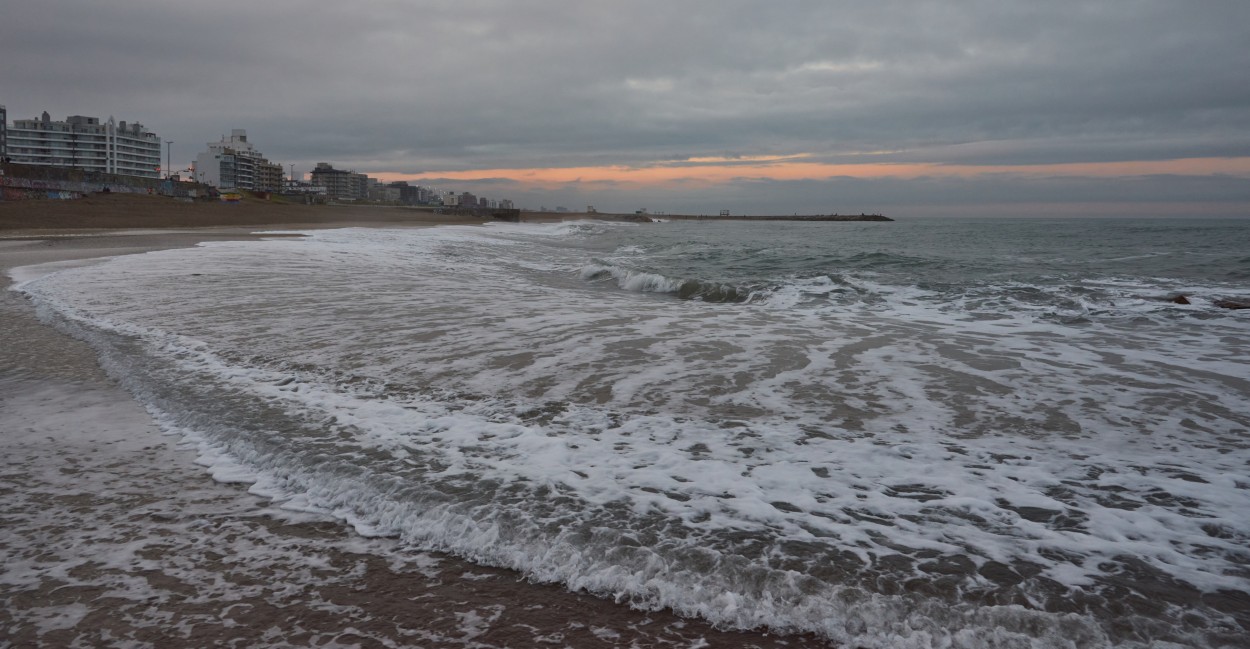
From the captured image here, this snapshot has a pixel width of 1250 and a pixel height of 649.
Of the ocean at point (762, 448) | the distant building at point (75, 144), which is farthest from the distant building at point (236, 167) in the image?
the ocean at point (762, 448)

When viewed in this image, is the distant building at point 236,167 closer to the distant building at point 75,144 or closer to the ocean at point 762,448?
the distant building at point 75,144

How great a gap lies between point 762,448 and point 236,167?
169712 millimetres

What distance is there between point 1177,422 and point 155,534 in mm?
5768

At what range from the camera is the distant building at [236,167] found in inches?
5728

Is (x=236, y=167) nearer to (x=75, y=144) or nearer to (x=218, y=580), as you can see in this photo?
(x=75, y=144)

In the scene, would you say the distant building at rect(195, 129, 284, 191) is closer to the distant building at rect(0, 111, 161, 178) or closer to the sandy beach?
the distant building at rect(0, 111, 161, 178)

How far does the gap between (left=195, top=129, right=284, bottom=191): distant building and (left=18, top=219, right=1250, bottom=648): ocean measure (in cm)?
14709

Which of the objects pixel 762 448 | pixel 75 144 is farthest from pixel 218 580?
pixel 75 144

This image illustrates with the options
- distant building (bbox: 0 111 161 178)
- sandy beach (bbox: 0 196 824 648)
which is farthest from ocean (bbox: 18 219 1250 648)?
distant building (bbox: 0 111 161 178)

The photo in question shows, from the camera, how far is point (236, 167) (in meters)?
148

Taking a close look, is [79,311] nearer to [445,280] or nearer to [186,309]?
[186,309]

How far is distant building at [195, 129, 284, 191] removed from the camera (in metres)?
146

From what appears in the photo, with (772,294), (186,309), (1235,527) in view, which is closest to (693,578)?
(1235,527)

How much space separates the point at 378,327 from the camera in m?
7.30
